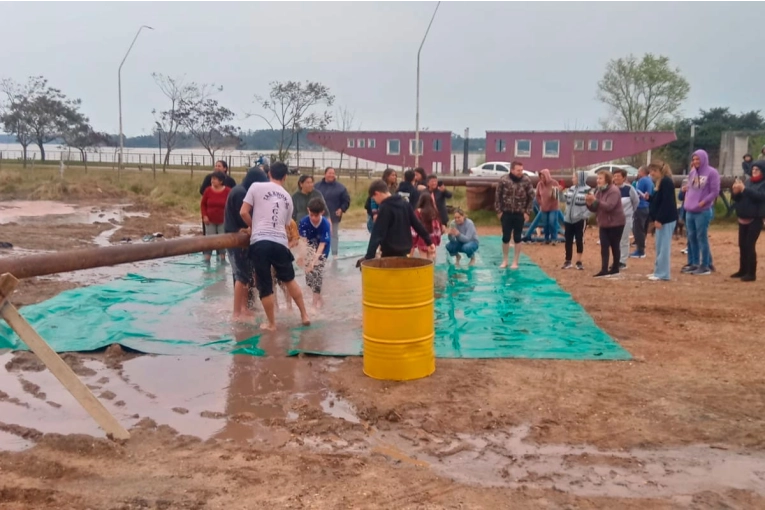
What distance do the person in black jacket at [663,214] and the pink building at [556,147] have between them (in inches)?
1523

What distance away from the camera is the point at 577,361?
6.62 metres

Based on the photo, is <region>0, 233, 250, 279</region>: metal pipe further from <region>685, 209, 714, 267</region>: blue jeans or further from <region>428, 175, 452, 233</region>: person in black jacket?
<region>685, 209, 714, 267</region>: blue jeans

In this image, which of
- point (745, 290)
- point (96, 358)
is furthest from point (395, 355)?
point (745, 290)

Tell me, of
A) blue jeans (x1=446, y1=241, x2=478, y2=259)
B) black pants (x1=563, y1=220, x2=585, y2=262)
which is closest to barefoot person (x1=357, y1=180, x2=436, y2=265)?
blue jeans (x1=446, y1=241, x2=478, y2=259)

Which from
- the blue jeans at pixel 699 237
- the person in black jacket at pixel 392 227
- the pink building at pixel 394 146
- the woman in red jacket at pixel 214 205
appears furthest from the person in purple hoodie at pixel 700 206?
the pink building at pixel 394 146

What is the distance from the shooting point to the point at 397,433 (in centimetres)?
502

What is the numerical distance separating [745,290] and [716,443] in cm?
571

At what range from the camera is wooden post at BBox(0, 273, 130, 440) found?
451 cm

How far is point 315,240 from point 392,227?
1.26 metres

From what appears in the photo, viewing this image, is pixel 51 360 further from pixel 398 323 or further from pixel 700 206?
pixel 700 206

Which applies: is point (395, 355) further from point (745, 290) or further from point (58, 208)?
point (58, 208)

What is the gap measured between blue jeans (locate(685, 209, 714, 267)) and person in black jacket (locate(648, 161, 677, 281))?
63cm

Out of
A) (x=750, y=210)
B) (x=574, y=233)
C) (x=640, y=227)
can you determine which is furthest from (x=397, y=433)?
(x=640, y=227)

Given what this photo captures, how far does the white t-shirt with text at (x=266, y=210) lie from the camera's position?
7.23 m
